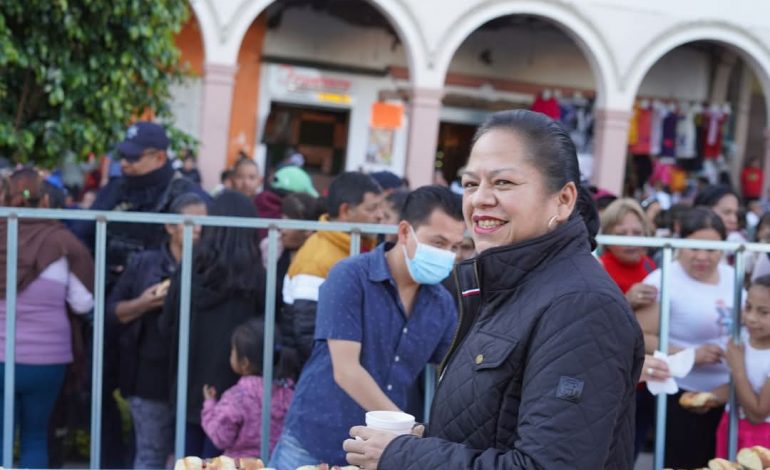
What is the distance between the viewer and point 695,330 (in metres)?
5.04

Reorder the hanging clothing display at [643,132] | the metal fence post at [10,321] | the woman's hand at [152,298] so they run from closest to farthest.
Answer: the metal fence post at [10,321] < the woman's hand at [152,298] < the hanging clothing display at [643,132]

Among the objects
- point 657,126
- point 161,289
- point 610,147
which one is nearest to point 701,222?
point 161,289

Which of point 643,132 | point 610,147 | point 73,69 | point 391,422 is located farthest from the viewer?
point 643,132

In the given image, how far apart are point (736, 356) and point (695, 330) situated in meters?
0.42

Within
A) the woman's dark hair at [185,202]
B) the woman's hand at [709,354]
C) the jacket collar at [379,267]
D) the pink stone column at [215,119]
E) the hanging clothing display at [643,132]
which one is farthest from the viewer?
the hanging clothing display at [643,132]

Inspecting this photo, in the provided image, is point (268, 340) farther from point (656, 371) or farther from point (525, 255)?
point (525, 255)

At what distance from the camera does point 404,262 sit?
3.78 metres

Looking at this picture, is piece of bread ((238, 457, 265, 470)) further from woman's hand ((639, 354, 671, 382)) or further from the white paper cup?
woman's hand ((639, 354, 671, 382))

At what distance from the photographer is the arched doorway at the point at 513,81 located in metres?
17.8

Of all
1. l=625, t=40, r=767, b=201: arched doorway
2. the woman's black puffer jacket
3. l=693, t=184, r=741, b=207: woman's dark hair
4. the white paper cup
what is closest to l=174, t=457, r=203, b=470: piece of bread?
the white paper cup

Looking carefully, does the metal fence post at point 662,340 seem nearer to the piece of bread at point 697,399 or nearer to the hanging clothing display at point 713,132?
the piece of bread at point 697,399

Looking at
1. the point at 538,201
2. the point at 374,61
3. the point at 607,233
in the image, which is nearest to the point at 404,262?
the point at 538,201

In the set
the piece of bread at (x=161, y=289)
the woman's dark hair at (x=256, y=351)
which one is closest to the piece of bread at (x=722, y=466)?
the woman's dark hair at (x=256, y=351)

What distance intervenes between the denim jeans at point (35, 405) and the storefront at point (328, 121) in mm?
11606
